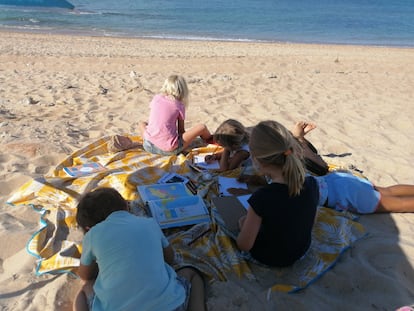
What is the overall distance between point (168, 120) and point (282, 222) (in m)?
2.33

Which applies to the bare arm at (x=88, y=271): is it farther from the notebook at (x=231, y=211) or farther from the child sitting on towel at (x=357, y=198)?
the child sitting on towel at (x=357, y=198)

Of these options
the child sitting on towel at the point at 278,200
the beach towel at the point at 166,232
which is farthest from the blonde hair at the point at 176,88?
the child sitting on towel at the point at 278,200

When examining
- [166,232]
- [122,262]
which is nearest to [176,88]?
[166,232]

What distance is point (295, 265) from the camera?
2.75 metres

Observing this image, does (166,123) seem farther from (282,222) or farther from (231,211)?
(282,222)

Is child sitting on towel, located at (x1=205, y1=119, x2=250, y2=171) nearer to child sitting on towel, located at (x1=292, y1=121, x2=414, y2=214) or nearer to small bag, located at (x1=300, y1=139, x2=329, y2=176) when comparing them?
small bag, located at (x1=300, y1=139, x2=329, y2=176)

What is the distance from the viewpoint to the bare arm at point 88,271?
2260mm

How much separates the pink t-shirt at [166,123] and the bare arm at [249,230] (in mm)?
2055

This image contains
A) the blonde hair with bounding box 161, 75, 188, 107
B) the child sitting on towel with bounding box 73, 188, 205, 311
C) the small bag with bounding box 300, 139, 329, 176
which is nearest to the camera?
the child sitting on towel with bounding box 73, 188, 205, 311

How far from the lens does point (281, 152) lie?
238 centimetres

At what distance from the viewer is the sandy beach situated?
2.53m

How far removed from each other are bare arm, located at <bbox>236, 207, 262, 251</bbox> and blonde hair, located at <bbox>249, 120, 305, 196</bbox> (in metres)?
0.27

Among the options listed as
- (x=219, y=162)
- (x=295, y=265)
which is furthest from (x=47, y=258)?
(x=219, y=162)

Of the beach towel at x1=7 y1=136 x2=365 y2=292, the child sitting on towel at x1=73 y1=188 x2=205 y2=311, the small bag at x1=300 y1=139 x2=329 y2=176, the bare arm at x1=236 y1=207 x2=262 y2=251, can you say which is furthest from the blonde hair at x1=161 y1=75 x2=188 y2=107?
the child sitting on towel at x1=73 y1=188 x2=205 y2=311
